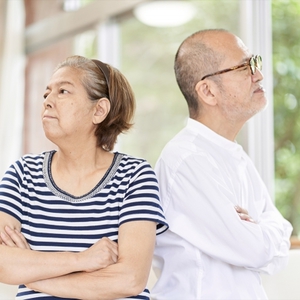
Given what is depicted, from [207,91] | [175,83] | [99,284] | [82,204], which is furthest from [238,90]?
[175,83]

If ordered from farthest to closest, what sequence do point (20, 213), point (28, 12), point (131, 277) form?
point (28, 12) → point (20, 213) → point (131, 277)

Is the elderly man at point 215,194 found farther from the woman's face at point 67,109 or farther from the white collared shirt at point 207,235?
the woman's face at point 67,109

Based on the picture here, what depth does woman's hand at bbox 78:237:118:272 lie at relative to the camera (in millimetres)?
1696

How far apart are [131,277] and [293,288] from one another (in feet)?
2.51

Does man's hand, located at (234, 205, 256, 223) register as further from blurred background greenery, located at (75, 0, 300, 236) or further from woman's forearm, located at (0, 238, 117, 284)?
blurred background greenery, located at (75, 0, 300, 236)

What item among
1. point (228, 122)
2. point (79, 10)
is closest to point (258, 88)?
point (228, 122)

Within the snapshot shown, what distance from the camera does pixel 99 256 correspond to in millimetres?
1705

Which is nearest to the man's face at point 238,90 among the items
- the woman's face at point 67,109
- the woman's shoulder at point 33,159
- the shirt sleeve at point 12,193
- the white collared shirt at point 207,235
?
the white collared shirt at point 207,235

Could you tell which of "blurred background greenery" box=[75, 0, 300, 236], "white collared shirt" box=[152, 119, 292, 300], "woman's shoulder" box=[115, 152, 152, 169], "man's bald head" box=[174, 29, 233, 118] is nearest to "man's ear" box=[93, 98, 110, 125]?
"woman's shoulder" box=[115, 152, 152, 169]

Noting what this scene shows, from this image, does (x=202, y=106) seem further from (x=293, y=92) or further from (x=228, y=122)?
(x=293, y=92)

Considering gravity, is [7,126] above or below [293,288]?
above

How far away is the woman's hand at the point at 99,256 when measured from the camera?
1.70 meters

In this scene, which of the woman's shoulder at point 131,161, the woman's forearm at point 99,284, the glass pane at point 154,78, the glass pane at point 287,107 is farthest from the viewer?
the glass pane at point 154,78

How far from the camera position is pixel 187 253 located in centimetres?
189
